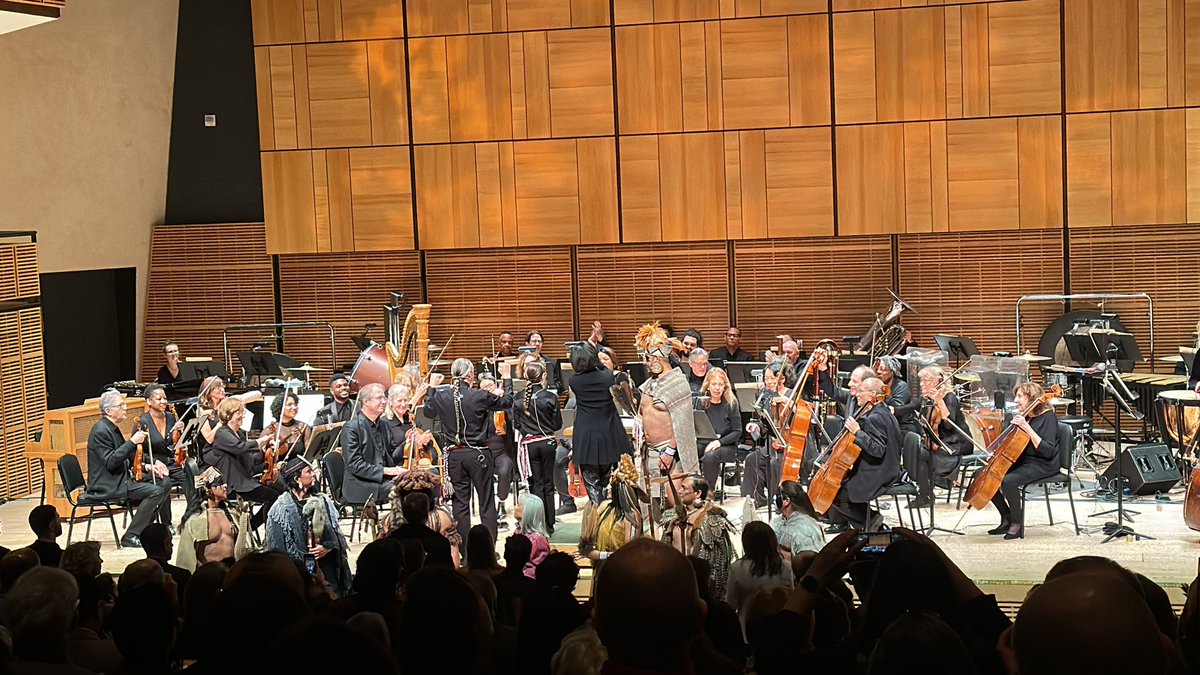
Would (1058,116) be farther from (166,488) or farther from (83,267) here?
(83,267)

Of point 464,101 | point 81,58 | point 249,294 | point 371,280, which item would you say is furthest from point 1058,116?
point 81,58

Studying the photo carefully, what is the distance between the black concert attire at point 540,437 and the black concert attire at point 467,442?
418 millimetres

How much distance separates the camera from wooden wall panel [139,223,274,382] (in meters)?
17.2

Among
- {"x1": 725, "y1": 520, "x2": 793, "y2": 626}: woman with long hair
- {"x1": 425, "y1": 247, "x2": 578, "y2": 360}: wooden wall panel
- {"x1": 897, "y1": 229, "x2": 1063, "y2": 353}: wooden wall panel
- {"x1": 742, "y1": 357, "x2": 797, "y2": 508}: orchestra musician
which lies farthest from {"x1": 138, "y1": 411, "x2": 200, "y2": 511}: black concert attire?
{"x1": 897, "y1": 229, "x2": 1063, "y2": 353}: wooden wall panel

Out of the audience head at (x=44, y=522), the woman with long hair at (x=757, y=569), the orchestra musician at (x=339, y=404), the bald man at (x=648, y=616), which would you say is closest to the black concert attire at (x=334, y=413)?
the orchestra musician at (x=339, y=404)

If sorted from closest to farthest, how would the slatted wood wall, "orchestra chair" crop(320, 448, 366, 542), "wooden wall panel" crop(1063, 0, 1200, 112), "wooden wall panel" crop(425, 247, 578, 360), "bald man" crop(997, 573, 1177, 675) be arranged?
"bald man" crop(997, 573, 1177, 675), "orchestra chair" crop(320, 448, 366, 542), the slatted wood wall, "wooden wall panel" crop(1063, 0, 1200, 112), "wooden wall panel" crop(425, 247, 578, 360)

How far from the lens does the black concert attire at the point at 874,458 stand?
9258 millimetres

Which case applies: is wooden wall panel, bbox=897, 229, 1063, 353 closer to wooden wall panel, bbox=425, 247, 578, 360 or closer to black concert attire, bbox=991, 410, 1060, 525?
wooden wall panel, bbox=425, 247, 578, 360

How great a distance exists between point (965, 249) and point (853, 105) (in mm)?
2243

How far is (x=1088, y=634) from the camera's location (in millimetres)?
1998

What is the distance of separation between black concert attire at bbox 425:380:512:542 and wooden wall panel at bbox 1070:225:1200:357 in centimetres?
841

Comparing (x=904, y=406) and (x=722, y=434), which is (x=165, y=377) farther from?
(x=904, y=406)

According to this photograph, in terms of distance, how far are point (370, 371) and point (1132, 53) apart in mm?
9458

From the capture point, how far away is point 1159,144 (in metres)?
14.9
